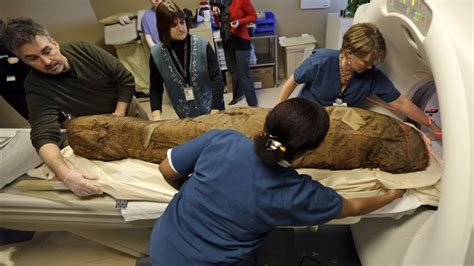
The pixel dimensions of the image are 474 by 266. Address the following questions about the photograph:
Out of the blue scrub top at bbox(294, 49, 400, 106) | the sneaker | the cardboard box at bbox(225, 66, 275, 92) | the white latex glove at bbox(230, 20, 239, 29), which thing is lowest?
the sneaker

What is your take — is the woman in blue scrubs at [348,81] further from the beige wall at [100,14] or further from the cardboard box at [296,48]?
the beige wall at [100,14]

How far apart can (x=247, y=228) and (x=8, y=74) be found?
1.98 metres

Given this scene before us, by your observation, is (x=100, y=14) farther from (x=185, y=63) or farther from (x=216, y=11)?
(x=185, y=63)

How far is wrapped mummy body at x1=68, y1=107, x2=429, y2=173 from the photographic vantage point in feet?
3.73

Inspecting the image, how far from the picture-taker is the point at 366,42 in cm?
110

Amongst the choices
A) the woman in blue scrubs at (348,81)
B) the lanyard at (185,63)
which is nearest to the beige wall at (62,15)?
the lanyard at (185,63)

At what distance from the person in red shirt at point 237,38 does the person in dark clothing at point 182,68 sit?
1058mm

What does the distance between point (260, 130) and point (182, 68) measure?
521 millimetres

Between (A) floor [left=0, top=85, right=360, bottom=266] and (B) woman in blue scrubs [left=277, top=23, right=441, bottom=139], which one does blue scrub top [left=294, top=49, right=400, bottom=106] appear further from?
(A) floor [left=0, top=85, right=360, bottom=266]

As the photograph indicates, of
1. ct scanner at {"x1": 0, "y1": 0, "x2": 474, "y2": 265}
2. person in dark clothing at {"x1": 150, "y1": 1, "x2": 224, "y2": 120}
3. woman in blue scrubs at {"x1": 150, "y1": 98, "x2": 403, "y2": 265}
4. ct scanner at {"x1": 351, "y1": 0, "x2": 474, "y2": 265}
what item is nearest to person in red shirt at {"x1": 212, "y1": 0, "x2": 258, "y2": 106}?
person in dark clothing at {"x1": 150, "y1": 1, "x2": 224, "y2": 120}

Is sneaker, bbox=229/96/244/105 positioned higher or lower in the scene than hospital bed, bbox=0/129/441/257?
lower

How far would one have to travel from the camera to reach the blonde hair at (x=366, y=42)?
1102 mm

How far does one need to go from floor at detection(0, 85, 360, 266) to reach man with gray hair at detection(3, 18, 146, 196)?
708 mm

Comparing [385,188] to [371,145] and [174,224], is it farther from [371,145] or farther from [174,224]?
[174,224]
